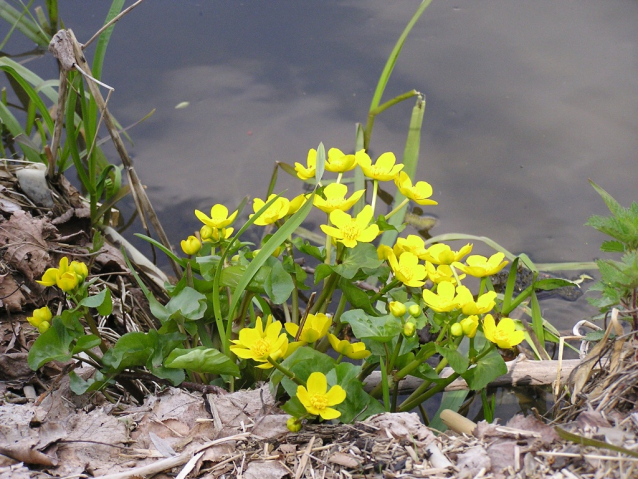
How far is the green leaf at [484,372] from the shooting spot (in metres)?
1.14

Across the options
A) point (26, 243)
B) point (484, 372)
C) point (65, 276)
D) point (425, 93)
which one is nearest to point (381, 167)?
point (484, 372)

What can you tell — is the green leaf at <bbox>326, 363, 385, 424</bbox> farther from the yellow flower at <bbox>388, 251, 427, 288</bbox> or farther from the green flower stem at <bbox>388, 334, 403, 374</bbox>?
the yellow flower at <bbox>388, 251, 427, 288</bbox>

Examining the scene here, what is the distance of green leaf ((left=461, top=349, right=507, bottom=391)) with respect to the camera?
1145 mm

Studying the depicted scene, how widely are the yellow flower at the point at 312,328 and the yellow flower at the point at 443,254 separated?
0.27 m

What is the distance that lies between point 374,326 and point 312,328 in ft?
→ 0.52

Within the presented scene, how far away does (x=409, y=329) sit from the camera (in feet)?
3.59

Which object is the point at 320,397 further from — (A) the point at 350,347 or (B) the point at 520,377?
(B) the point at 520,377

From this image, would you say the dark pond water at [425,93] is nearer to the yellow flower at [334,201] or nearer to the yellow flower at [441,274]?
the yellow flower at [441,274]

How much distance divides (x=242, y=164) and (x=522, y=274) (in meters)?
1.18

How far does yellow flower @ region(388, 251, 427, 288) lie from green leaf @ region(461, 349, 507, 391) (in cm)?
21

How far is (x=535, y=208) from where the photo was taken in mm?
2113

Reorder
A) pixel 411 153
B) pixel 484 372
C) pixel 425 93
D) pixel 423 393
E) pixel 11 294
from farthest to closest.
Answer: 1. pixel 425 93
2. pixel 411 153
3. pixel 11 294
4. pixel 423 393
5. pixel 484 372

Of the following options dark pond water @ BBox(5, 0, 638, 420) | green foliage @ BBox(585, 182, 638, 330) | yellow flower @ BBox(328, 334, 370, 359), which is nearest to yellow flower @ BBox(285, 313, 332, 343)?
yellow flower @ BBox(328, 334, 370, 359)

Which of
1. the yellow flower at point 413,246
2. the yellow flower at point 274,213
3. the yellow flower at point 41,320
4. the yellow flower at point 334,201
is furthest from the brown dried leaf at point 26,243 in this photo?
the yellow flower at point 413,246
